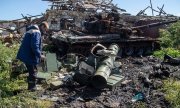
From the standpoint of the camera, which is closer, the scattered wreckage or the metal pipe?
the scattered wreckage

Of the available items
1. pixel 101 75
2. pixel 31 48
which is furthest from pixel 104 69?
pixel 31 48

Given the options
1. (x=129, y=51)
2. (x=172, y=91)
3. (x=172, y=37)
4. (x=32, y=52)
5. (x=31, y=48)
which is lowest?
(x=129, y=51)

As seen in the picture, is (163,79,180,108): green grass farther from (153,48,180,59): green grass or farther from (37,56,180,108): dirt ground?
(153,48,180,59): green grass

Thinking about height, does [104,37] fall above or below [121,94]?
above

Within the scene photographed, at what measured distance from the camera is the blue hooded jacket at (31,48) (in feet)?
31.7

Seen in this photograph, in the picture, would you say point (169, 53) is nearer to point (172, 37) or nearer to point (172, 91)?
point (172, 37)

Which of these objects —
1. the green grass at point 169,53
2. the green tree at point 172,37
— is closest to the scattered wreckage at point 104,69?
the green tree at point 172,37

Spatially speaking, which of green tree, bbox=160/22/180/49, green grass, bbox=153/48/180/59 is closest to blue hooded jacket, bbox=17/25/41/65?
green grass, bbox=153/48/180/59

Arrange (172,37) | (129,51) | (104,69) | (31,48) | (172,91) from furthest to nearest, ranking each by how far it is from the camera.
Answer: (172,37)
(129,51)
(104,69)
(31,48)
(172,91)

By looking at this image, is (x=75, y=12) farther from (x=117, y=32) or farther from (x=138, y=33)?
(x=117, y=32)

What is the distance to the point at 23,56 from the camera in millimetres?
9836

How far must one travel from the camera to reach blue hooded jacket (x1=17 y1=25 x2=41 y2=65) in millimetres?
9656

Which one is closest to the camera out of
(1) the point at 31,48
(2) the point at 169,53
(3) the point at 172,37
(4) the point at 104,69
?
(1) the point at 31,48

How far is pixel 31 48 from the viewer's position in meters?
9.78
